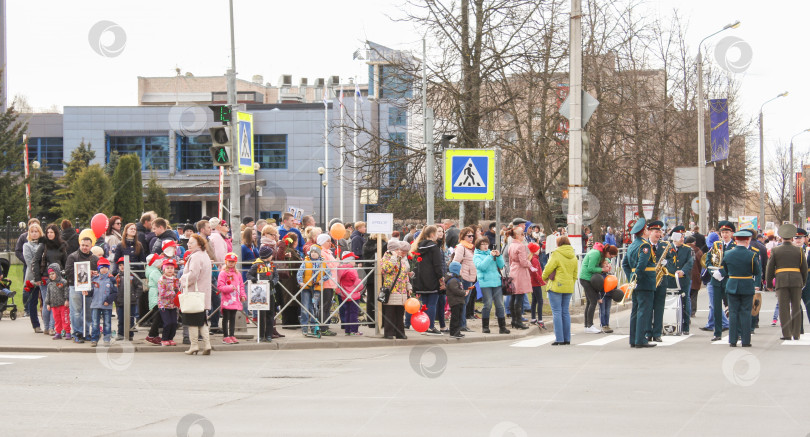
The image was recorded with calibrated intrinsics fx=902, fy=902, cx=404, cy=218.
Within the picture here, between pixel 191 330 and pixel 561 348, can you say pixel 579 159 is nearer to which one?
pixel 561 348

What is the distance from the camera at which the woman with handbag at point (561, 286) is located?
14898mm

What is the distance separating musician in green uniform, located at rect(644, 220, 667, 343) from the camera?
48.0 feet

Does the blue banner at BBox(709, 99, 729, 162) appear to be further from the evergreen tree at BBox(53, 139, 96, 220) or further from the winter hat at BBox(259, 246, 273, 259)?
the evergreen tree at BBox(53, 139, 96, 220)

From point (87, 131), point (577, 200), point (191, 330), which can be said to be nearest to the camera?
point (191, 330)

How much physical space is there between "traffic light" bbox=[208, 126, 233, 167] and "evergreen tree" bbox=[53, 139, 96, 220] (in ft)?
114

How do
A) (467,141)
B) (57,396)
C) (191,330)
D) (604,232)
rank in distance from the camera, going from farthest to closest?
(604,232) → (467,141) → (191,330) → (57,396)

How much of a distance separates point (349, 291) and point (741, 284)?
21.5 ft

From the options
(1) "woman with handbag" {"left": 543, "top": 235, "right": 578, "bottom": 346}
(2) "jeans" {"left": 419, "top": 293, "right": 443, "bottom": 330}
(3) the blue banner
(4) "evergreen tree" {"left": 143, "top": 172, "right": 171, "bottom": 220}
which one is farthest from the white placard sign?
(4) "evergreen tree" {"left": 143, "top": 172, "right": 171, "bottom": 220}

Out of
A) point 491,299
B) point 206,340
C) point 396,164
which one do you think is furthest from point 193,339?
point 396,164

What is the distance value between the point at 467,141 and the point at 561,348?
11942 mm

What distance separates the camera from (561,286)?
14859mm

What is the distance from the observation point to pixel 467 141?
2562 centimetres

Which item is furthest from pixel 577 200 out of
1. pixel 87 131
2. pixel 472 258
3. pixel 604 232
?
pixel 87 131

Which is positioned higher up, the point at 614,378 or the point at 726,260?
the point at 726,260
